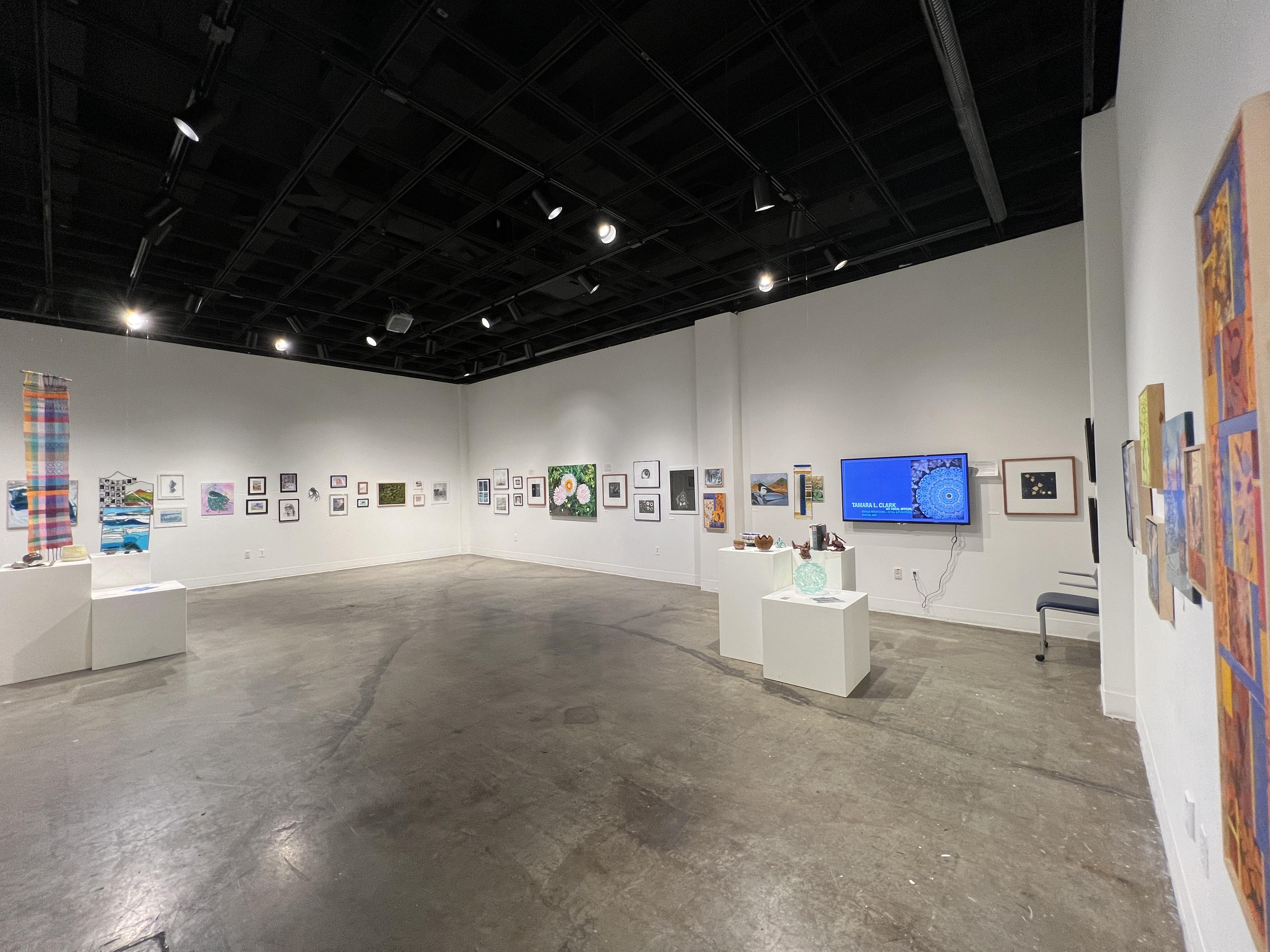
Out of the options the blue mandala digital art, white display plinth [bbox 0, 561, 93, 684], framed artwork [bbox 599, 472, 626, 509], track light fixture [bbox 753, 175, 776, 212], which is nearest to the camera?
track light fixture [bbox 753, 175, 776, 212]

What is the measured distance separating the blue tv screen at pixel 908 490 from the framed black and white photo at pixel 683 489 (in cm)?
253

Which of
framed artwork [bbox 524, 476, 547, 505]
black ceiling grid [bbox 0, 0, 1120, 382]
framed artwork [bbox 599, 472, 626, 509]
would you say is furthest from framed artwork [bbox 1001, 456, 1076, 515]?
framed artwork [bbox 524, 476, 547, 505]

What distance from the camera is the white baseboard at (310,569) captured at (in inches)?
362

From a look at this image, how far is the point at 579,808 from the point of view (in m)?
2.75

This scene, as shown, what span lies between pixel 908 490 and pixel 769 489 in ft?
6.04

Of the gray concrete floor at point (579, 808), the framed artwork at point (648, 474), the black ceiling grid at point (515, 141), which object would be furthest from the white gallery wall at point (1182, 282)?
the framed artwork at point (648, 474)

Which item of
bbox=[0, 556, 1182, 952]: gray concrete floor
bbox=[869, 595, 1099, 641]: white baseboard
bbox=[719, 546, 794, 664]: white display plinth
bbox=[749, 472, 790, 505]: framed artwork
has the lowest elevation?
bbox=[0, 556, 1182, 952]: gray concrete floor

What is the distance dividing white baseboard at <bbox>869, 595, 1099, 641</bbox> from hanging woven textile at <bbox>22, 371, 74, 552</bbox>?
8.92 m

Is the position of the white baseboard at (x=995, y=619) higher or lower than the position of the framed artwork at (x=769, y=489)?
lower

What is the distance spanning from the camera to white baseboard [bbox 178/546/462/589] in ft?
30.2

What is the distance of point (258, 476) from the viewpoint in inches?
388

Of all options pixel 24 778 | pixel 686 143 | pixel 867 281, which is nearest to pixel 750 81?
pixel 686 143

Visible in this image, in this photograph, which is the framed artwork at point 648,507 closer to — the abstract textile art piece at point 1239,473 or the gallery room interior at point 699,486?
the gallery room interior at point 699,486

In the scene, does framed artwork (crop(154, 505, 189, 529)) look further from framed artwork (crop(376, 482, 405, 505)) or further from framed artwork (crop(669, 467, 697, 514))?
framed artwork (crop(669, 467, 697, 514))
